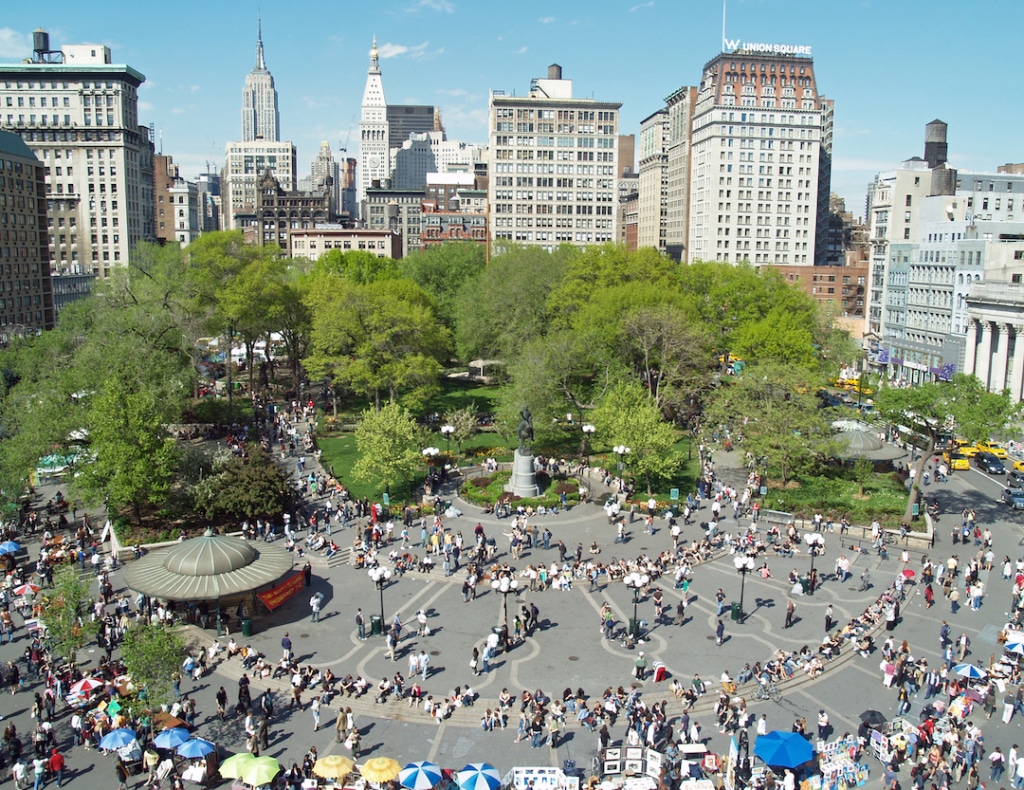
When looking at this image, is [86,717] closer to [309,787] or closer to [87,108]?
[309,787]

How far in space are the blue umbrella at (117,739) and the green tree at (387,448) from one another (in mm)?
24414

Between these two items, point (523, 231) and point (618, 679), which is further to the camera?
point (523, 231)

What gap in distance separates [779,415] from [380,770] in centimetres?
3544

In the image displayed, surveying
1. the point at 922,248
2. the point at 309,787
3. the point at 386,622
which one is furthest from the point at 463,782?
the point at 922,248

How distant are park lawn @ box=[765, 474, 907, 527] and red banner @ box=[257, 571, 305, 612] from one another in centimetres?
2675

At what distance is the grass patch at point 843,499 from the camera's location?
46938 millimetres

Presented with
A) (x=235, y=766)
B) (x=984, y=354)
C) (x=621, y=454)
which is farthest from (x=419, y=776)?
(x=984, y=354)

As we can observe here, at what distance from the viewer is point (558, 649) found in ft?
107

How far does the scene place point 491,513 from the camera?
160 feet

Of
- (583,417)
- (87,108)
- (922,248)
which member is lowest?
(583,417)

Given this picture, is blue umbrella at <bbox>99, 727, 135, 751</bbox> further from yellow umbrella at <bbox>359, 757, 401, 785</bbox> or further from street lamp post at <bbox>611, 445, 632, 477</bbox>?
→ street lamp post at <bbox>611, 445, 632, 477</bbox>

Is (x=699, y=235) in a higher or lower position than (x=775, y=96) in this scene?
lower

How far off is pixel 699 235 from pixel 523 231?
30529 mm

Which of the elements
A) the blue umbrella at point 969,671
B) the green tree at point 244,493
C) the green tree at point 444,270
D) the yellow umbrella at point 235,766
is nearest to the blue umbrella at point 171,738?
the yellow umbrella at point 235,766
